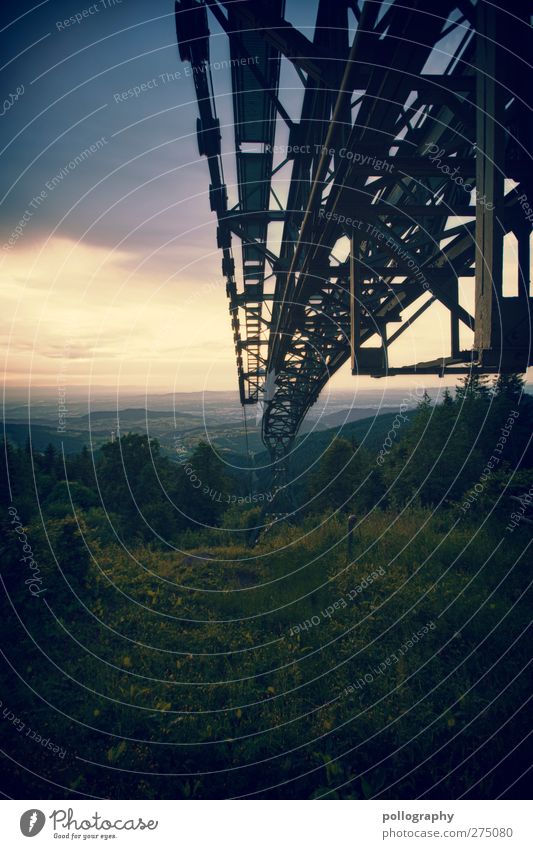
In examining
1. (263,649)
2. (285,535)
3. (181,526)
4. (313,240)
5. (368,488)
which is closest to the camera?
(313,240)

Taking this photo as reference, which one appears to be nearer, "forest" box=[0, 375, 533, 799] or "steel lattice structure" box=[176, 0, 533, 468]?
"steel lattice structure" box=[176, 0, 533, 468]

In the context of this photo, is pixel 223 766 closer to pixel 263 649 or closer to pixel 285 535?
pixel 263 649

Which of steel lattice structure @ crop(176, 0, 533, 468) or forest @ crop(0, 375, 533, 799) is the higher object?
steel lattice structure @ crop(176, 0, 533, 468)

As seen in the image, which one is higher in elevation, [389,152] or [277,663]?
[389,152]

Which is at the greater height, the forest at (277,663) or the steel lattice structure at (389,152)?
the steel lattice structure at (389,152)

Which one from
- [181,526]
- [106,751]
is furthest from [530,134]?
[181,526]

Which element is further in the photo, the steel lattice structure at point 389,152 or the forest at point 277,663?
the forest at point 277,663

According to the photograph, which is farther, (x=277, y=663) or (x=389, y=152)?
(x=277, y=663)

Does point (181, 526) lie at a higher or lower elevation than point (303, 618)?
lower
